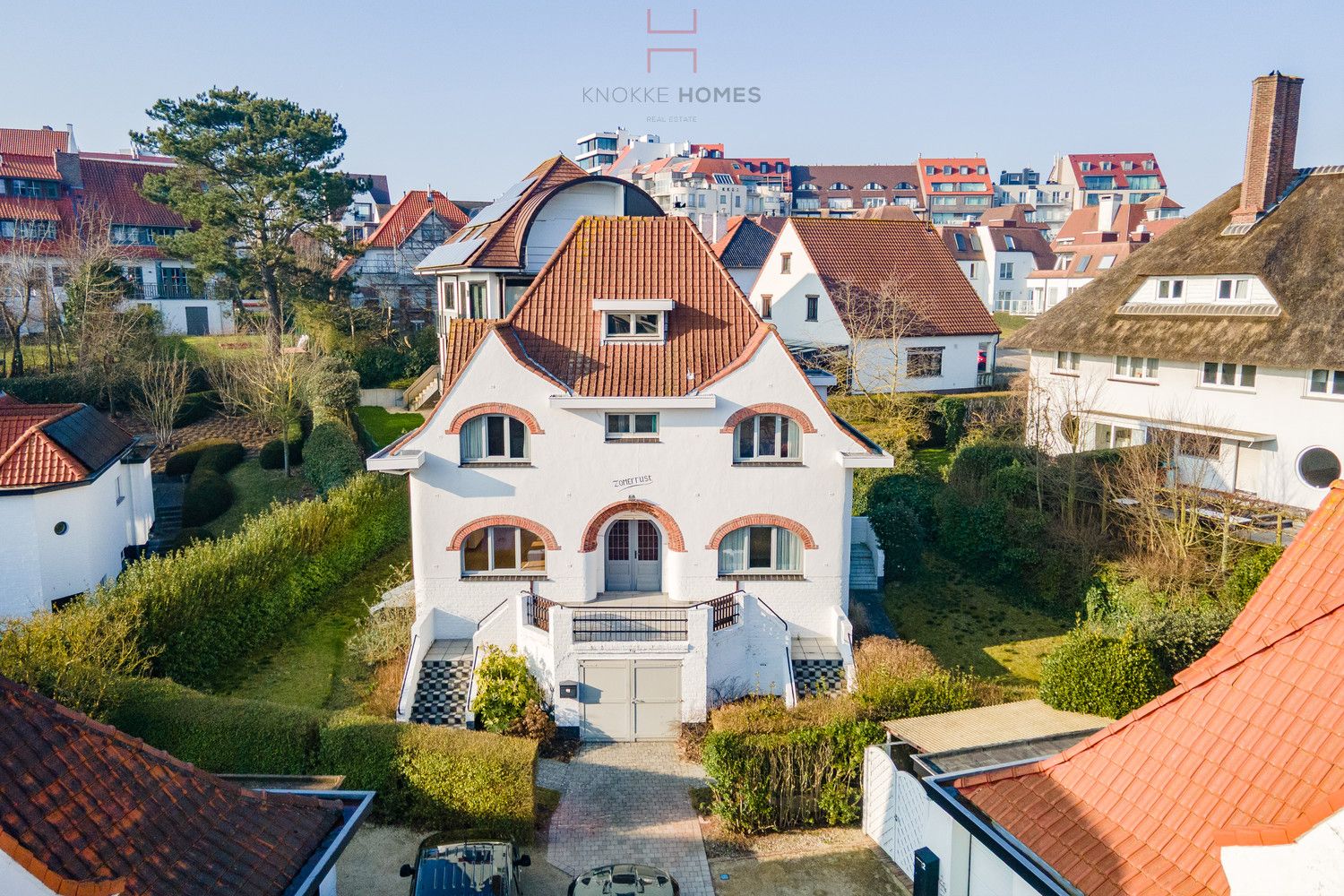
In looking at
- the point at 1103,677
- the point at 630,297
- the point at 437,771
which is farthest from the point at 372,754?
the point at 1103,677

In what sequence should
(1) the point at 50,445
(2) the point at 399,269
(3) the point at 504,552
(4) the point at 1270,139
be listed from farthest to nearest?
(2) the point at 399,269
(4) the point at 1270,139
(1) the point at 50,445
(3) the point at 504,552

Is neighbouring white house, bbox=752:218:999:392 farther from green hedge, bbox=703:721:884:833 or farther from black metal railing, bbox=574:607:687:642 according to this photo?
green hedge, bbox=703:721:884:833

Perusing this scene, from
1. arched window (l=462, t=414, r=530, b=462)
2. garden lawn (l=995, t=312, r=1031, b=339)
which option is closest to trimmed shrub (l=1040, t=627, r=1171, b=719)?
arched window (l=462, t=414, r=530, b=462)

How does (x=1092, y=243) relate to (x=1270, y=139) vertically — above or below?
above

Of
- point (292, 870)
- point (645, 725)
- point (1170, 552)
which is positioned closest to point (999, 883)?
point (292, 870)

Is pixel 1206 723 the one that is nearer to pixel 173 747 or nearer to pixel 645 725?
pixel 645 725

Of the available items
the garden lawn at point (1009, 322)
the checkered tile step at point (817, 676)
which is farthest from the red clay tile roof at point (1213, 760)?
the garden lawn at point (1009, 322)

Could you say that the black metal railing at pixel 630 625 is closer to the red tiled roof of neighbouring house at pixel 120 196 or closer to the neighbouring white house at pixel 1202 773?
the neighbouring white house at pixel 1202 773

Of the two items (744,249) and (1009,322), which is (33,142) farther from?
(1009,322)
